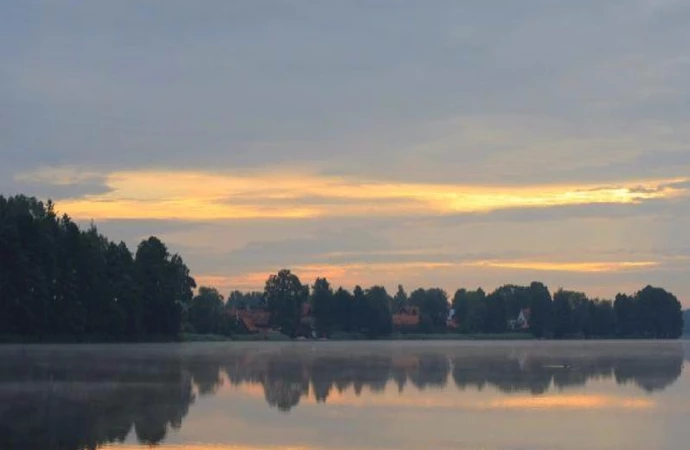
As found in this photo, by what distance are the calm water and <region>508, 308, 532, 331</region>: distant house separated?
149048mm

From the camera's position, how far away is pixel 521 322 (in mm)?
191750

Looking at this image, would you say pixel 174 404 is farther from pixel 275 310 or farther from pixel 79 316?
pixel 275 310

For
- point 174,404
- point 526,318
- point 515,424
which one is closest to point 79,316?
point 174,404

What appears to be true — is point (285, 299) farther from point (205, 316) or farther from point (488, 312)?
point (488, 312)

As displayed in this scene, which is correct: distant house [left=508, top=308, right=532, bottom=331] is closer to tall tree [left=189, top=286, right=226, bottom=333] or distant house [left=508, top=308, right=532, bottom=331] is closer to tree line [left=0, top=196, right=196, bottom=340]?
tall tree [left=189, top=286, right=226, bottom=333]

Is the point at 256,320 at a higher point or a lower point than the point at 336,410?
higher

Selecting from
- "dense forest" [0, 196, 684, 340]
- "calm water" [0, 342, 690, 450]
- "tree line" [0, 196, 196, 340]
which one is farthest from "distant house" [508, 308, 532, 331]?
"calm water" [0, 342, 690, 450]

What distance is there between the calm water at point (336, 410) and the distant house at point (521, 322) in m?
149

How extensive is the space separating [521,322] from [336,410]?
559ft

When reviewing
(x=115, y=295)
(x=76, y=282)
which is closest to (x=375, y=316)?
(x=115, y=295)

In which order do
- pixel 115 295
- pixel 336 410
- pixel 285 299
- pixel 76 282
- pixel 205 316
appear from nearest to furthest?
1. pixel 336 410
2. pixel 76 282
3. pixel 115 295
4. pixel 205 316
5. pixel 285 299

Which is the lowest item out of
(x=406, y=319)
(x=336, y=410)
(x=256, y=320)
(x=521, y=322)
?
(x=336, y=410)

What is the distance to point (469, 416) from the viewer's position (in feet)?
77.6

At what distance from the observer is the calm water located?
19.0m
